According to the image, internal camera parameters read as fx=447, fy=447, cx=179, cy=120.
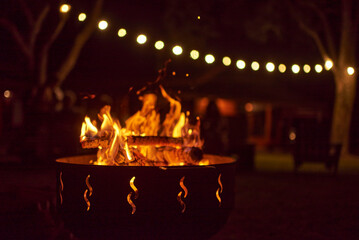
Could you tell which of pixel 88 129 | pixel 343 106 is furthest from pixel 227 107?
pixel 88 129

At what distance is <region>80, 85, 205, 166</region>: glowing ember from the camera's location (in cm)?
361

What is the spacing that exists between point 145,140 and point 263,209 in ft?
8.87

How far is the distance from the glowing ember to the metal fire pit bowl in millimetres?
467

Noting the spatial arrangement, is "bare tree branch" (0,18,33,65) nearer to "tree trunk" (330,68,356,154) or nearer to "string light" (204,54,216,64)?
"string light" (204,54,216,64)

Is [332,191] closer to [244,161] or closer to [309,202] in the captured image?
[309,202]

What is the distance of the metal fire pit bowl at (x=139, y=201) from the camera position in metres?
3.09

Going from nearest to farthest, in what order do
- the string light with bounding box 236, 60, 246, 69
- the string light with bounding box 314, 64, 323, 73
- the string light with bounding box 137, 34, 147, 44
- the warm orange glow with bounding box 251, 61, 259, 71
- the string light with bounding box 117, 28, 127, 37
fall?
the string light with bounding box 117, 28, 127, 37, the string light with bounding box 137, 34, 147, 44, the string light with bounding box 236, 60, 246, 69, the warm orange glow with bounding box 251, 61, 259, 71, the string light with bounding box 314, 64, 323, 73

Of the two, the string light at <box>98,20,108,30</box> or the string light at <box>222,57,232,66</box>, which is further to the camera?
the string light at <box>222,57,232,66</box>

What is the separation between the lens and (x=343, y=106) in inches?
626

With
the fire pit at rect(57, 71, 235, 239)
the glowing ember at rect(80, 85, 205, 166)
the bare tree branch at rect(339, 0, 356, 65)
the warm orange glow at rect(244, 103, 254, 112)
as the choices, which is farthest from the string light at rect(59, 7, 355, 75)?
the warm orange glow at rect(244, 103, 254, 112)

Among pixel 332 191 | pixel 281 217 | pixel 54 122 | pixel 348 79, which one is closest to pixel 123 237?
pixel 281 217

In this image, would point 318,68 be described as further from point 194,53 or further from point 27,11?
point 27,11

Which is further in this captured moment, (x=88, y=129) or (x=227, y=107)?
(x=227, y=107)

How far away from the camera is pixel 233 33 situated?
66.5 feet
